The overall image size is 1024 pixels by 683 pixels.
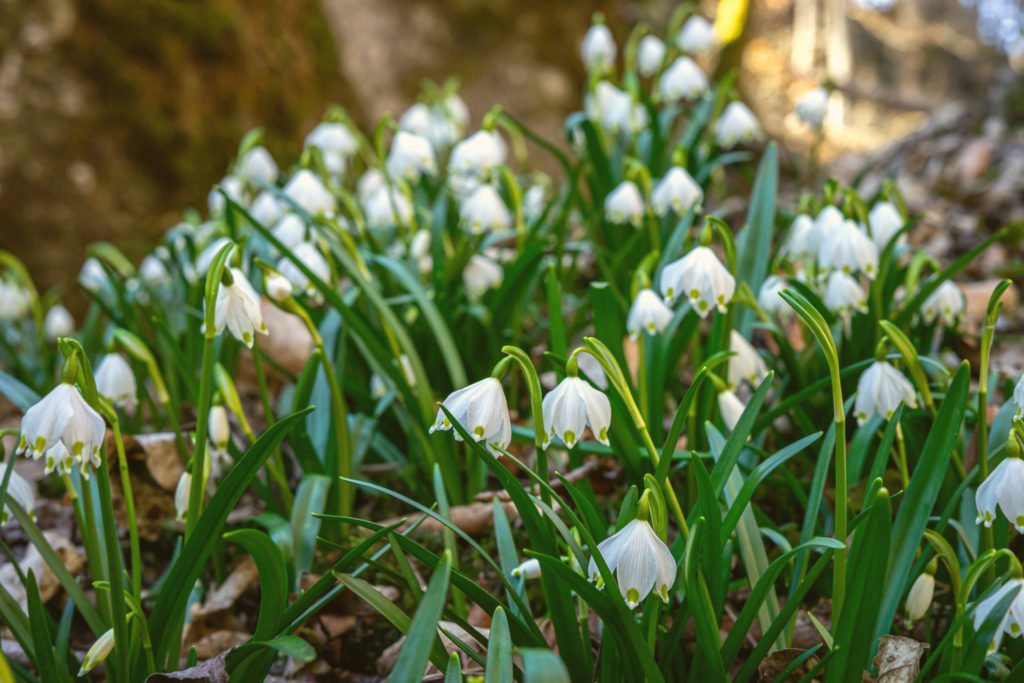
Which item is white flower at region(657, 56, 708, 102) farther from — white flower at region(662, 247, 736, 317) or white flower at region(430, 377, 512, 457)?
white flower at region(430, 377, 512, 457)

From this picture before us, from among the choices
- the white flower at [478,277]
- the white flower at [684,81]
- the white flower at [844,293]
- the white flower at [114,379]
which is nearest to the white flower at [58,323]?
the white flower at [114,379]

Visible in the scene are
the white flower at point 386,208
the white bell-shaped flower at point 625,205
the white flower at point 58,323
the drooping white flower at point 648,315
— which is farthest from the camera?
the white flower at point 58,323

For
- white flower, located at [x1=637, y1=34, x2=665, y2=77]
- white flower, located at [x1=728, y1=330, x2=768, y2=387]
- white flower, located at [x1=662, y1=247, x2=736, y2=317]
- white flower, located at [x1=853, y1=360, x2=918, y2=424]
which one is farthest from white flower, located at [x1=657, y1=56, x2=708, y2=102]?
white flower, located at [x1=853, y1=360, x2=918, y2=424]

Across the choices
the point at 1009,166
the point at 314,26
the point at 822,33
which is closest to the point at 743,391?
the point at 1009,166

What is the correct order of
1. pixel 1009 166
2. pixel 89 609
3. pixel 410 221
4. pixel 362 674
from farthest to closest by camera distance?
pixel 1009 166 → pixel 410 221 → pixel 362 674 → pixel 89 609

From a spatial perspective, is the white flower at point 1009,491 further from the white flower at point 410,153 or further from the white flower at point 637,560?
the white flower at point 410,153

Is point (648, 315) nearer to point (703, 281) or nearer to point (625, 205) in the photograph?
point (703, 281)

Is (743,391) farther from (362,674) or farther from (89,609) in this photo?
(89,609)
